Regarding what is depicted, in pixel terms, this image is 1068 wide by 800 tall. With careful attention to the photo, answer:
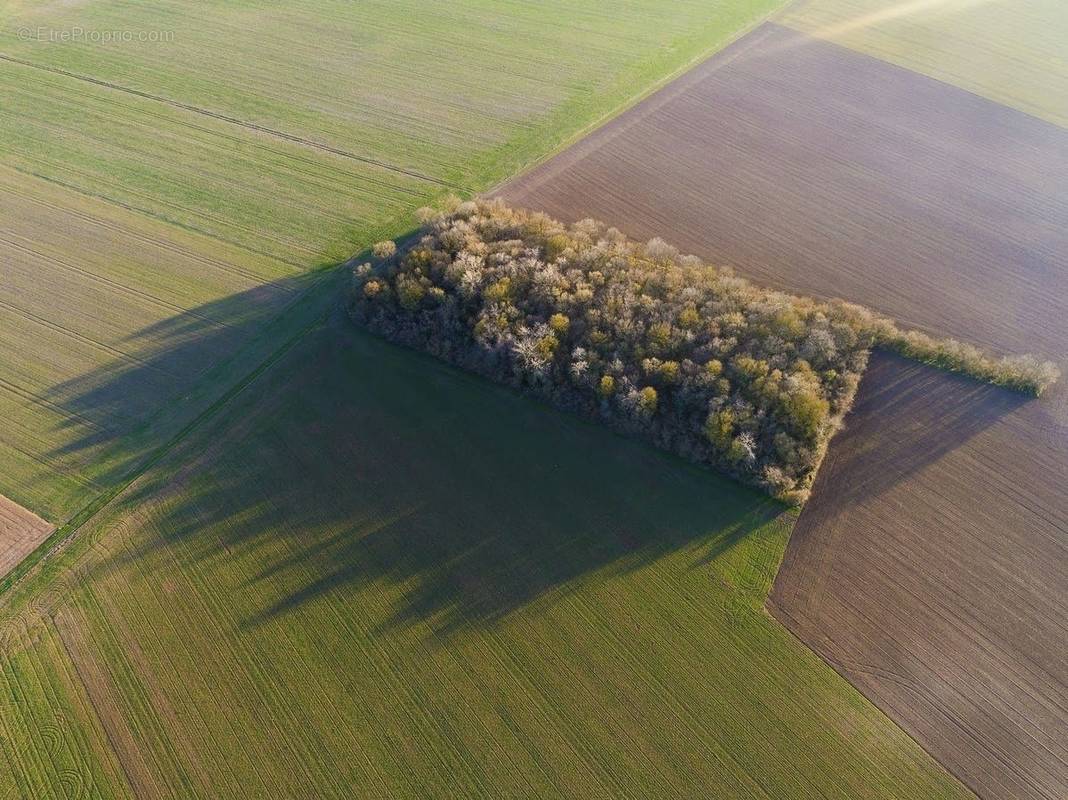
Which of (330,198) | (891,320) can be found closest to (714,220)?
(891,320)

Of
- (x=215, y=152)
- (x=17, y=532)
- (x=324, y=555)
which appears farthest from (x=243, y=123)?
(x=324, y=555)

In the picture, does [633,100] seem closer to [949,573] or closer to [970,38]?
[970,38]

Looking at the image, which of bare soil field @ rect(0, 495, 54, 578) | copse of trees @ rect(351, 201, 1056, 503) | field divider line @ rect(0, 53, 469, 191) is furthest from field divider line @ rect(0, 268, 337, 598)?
field divider line @ rect(0, 53, 469, 191)

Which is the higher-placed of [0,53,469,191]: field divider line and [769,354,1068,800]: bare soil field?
[0,53,469,191]: field divider line

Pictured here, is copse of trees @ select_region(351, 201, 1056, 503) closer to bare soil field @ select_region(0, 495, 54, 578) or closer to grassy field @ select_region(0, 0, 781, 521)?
grassy field @ select_region(0, 0, 781, 521)

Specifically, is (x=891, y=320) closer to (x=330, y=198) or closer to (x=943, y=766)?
(x=943, y=766)

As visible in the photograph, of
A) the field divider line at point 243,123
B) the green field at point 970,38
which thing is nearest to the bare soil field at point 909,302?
the green field at point 970,38

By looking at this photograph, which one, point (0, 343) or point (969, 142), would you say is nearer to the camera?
point (0, 343)
